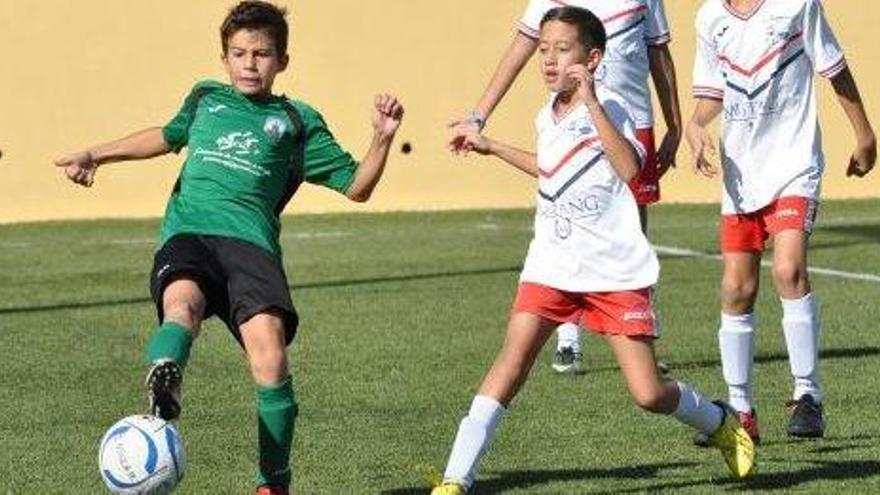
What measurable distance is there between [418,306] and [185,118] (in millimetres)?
6616

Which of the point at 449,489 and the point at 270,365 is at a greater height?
the point at 270,365

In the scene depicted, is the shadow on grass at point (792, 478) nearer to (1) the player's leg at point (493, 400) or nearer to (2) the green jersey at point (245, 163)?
(1) the player's leg at point (493, 400)

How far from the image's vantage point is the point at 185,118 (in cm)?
876

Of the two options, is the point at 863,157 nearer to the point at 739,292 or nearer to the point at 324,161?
the point at 739,292

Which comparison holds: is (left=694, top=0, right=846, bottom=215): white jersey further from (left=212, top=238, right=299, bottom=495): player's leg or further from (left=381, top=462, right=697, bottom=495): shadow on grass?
(left=212, top=238, right=299, bottom=495): player's leg

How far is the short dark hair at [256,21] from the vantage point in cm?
848

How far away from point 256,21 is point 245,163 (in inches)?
19.6

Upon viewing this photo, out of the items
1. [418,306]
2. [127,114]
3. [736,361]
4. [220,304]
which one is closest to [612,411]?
[736,361]

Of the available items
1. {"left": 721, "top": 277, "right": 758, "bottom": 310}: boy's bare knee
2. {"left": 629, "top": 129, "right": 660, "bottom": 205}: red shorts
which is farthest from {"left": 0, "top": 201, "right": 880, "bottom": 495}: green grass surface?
{"left": 629, "top": 129, "right": 660, "bottom": 205}: red shorts

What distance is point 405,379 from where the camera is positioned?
11773 mm

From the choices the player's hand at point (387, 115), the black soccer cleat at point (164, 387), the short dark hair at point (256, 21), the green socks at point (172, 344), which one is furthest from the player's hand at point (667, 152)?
the black soccer cleat at point (164, 387)

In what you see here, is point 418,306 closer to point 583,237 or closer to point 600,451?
point 600,451

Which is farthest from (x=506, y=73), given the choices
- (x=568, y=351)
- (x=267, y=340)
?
(x=267, y=340)

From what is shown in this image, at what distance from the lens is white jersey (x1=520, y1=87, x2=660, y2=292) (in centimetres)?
830
